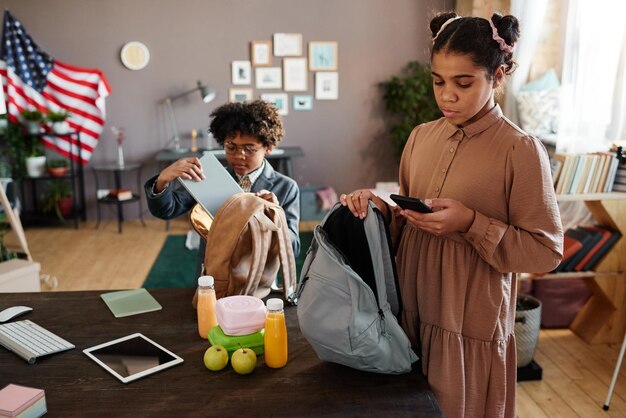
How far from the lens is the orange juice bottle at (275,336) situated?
47.5 inches

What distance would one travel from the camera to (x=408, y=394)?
1.13 m

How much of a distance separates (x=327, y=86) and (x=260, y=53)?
0.77 meters

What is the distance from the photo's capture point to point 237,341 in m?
1.26

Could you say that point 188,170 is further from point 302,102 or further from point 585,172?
point 302,102

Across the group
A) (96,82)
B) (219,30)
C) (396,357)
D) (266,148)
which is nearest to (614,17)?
(266,148)

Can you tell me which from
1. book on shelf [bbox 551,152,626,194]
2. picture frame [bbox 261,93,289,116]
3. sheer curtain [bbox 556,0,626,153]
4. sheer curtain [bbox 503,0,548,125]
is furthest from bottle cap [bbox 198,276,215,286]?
picture frame [bbox 261,93,289,116]

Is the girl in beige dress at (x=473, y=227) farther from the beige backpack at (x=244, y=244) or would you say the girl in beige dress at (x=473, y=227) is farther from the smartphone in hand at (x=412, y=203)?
the beige backpack at (x=244, y=244)

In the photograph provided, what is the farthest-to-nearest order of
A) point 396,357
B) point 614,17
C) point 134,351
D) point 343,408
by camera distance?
point 614,17 → point 134,351 → point 396,357 → point 343,408

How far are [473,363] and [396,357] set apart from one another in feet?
0.66

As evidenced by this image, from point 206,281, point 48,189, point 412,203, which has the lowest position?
point 48,189

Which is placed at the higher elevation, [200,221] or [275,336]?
[200,221]

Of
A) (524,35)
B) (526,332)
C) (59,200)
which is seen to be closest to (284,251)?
(526,332)

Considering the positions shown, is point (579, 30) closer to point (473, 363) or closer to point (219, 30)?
point (473, 363)

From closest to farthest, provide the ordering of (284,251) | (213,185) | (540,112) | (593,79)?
(284,251) → (213,185) → (593,79) → (540,112)
